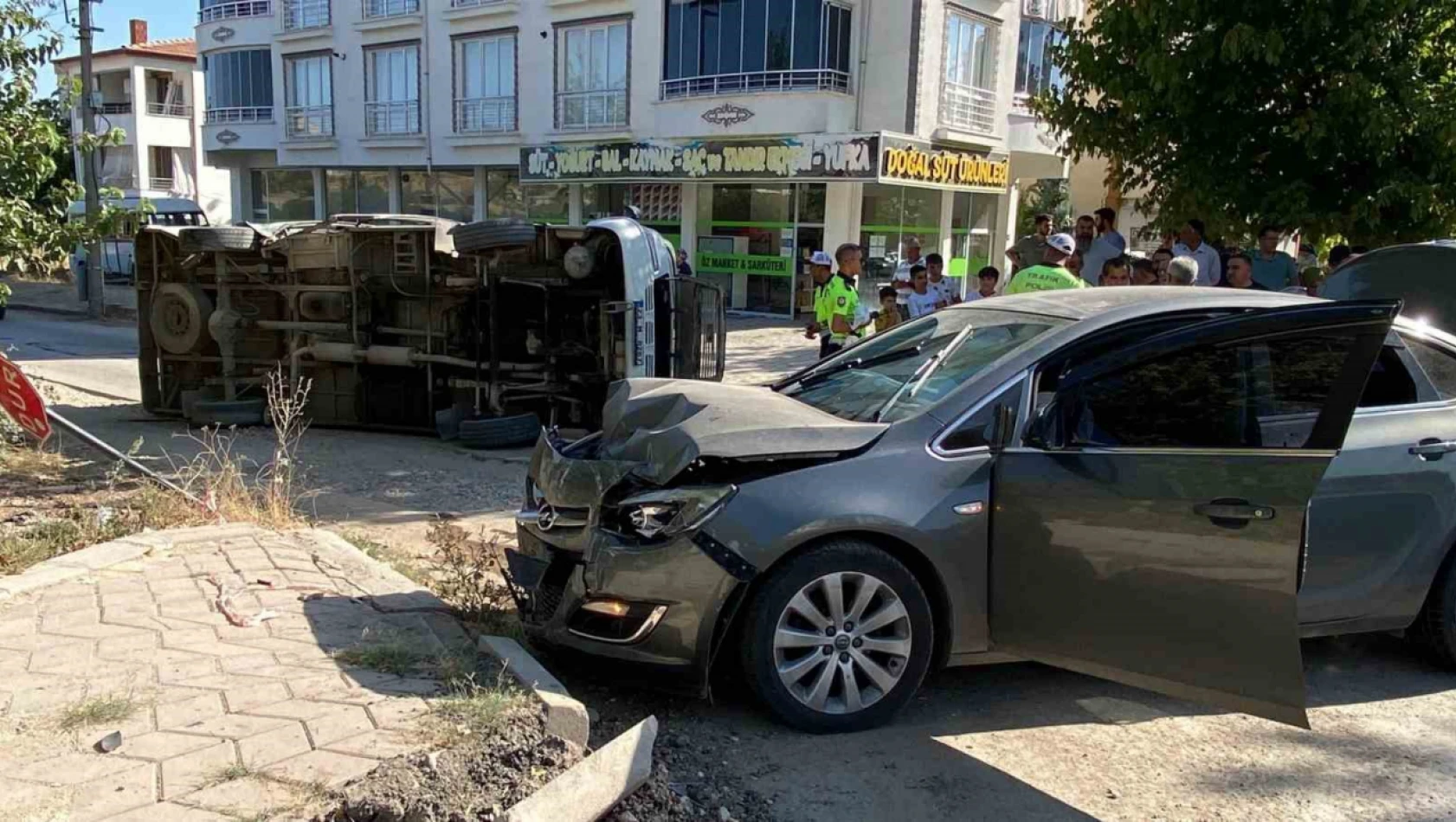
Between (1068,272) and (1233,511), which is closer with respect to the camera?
(1233,511)

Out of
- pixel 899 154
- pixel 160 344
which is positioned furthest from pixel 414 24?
pixel 160 344

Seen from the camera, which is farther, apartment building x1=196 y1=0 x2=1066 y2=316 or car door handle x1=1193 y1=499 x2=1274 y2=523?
apartment building x1=196 y1=0 x2=1066 y2=316

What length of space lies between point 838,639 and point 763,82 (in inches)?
808

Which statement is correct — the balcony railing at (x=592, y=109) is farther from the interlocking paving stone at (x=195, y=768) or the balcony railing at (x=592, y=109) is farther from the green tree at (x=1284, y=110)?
the interlocking paving stone at (x=195, y=768)

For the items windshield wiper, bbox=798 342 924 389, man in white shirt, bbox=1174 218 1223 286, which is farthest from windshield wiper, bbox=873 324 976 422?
man in white shirt, bbox=1174 218 1223 286

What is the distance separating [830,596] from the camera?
12.0 feet

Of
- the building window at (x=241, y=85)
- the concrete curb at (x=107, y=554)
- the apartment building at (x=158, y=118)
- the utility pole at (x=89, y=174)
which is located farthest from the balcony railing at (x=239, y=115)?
the concrete curb at (x=107, y=554)

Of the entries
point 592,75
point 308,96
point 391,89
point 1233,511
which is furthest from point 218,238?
point 308,96

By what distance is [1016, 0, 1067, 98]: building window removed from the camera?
84.1 feet

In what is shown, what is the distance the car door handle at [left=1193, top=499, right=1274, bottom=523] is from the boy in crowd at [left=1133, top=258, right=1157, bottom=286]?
225 inches

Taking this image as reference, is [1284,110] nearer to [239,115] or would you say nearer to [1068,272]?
[1068,272]

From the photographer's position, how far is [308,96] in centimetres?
3338

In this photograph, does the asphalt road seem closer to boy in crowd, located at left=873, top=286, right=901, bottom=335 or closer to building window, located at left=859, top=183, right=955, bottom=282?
boy in crowd, located at left=873, top=286, right=901, bottom=335

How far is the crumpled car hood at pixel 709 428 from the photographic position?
12.2 feet
